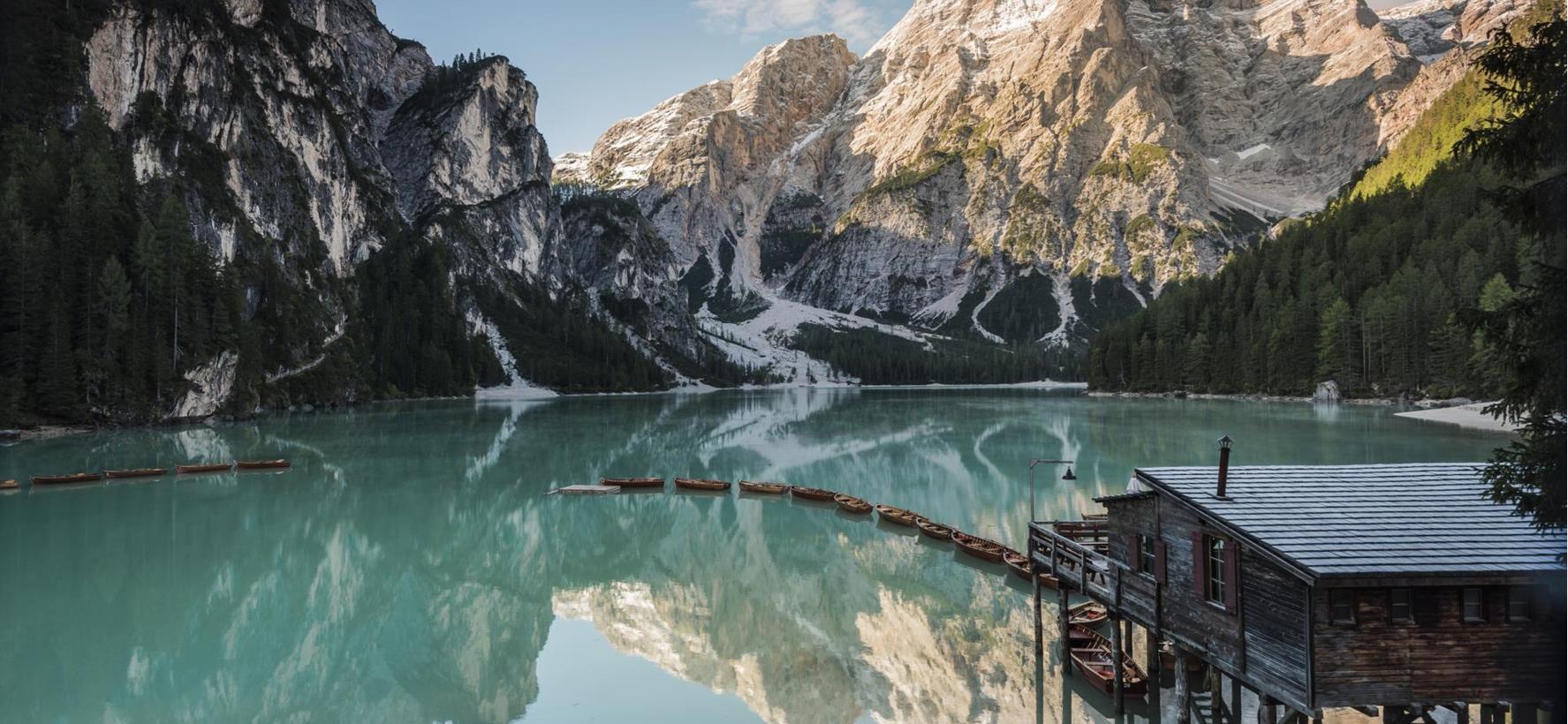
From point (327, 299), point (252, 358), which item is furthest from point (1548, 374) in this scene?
point (327, 299)

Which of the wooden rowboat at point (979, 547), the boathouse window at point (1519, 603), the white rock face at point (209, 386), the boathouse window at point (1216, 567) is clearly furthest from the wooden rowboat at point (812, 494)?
the white rock face at point (209, 386)

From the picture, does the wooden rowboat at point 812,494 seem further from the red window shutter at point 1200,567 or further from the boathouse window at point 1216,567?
the boathouse window at point 1216,567

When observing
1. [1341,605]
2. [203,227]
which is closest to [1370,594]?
[1341,605]

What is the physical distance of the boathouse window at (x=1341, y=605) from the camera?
12.9m

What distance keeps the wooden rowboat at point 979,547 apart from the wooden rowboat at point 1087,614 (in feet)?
23.6

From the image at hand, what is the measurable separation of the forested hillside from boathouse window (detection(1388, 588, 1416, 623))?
300ft

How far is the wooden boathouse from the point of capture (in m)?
12.8

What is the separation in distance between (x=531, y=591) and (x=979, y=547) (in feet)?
54.8

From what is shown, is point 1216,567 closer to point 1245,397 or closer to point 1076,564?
point 1076,564

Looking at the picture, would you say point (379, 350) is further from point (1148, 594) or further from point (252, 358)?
point (1148, 594)

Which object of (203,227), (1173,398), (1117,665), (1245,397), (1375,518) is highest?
(203,227)

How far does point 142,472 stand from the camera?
52.6 m

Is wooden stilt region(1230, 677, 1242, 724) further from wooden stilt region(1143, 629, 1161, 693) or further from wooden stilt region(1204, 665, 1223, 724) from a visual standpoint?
wooden stilt region(1143, 629, 1161, 693)

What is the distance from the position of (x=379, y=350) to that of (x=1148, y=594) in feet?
565
